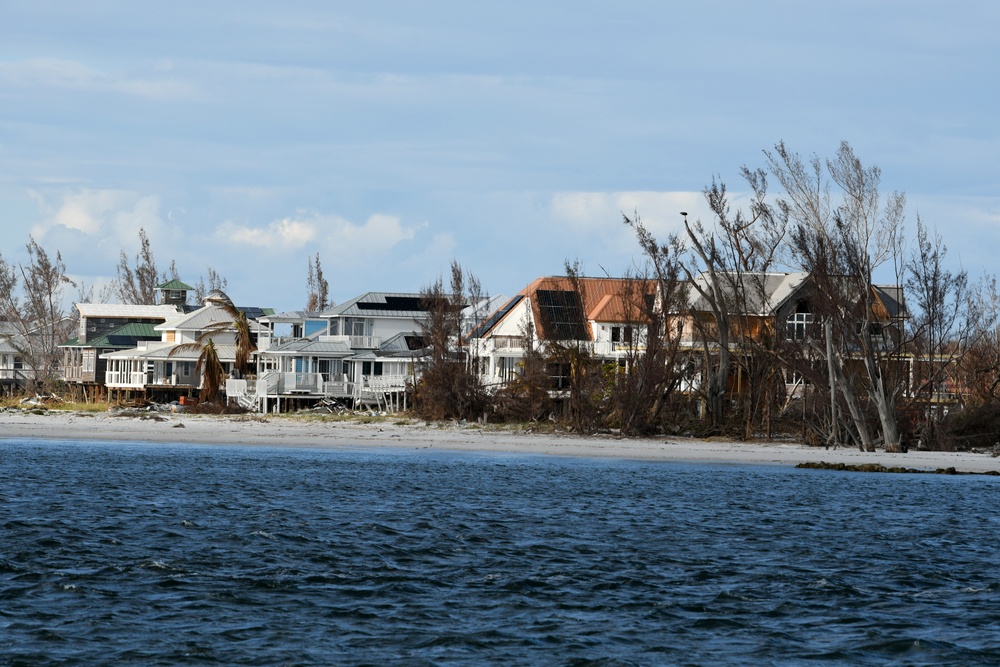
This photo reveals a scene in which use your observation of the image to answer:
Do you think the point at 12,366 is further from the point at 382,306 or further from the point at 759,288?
the point at 759,288

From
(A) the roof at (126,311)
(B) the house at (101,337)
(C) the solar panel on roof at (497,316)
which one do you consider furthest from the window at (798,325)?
(A) the roof at (126,311)

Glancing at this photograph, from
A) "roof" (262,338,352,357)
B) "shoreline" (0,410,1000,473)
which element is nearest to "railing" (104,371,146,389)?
"roof" (262,338,352,357)

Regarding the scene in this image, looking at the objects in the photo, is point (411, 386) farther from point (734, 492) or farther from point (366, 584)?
point (366, 584)

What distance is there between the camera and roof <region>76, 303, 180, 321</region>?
9356cm

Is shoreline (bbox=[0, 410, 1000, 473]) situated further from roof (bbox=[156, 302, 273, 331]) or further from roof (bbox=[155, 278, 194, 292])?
roof (bbox=[155, 278, 194, 292])

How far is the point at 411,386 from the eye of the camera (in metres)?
63.8

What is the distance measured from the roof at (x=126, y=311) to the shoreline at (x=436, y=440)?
111ft

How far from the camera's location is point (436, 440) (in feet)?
159

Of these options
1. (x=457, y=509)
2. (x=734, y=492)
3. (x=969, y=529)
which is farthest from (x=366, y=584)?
(x=734, y=492)

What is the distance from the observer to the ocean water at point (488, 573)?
13633mm

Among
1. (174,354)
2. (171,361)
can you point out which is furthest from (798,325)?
(171,361)

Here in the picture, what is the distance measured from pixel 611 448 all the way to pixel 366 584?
29329 millimetres

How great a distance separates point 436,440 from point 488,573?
3028 centimetres

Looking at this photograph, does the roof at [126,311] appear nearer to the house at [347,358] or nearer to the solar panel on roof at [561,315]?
the house at [347,358]
